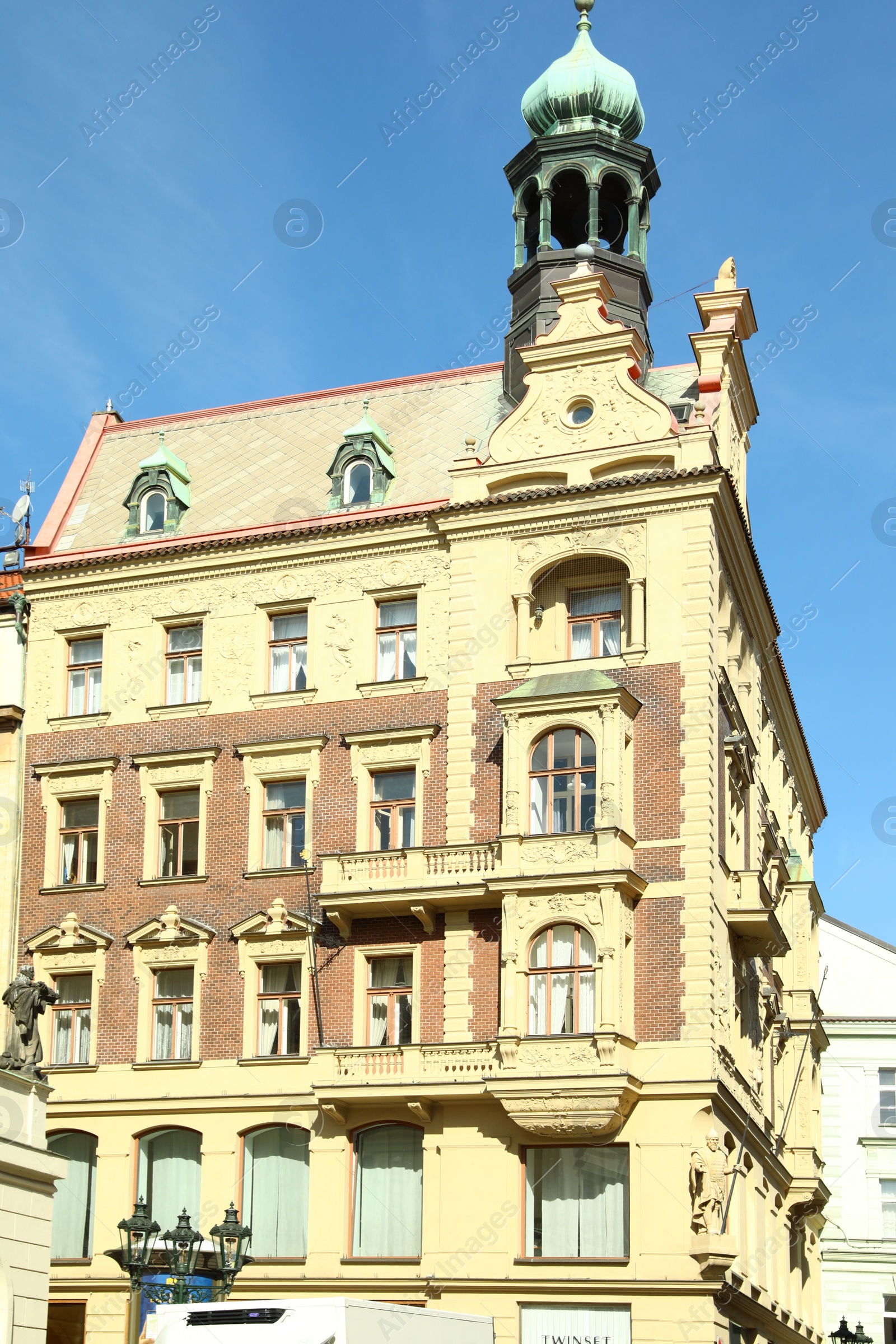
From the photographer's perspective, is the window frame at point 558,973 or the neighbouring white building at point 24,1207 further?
the window frame at point 558,973

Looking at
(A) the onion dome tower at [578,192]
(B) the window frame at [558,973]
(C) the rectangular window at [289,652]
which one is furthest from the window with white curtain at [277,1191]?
(A) the onion dome tower at [578,192]

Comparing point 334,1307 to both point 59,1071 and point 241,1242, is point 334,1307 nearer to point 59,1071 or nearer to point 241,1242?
point 241,1242

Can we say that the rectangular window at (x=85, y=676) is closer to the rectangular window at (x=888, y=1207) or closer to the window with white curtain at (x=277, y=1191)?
the window with white curtain at (x=277, y=1191)

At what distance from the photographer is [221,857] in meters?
41.5

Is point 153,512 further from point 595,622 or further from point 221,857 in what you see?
point 595,622

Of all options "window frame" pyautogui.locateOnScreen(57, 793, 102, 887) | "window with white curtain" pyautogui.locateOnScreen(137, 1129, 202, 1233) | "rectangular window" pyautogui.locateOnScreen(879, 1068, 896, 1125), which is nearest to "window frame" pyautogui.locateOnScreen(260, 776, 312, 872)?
"window frame" pyautogui.locateOnScreen(57, 793, 102, 887)

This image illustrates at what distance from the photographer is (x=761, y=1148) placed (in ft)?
140

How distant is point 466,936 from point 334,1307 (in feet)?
48.1

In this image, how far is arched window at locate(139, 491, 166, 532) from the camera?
150ft

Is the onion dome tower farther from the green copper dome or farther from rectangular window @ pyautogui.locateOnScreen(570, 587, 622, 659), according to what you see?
rectangular window @ pyautogui.locateOnScreen(570, 587, 622, 659)

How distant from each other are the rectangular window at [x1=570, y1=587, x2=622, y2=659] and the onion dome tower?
781cm

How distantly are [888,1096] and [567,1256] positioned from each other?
36213 millimetres

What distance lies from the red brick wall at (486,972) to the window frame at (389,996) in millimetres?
1544

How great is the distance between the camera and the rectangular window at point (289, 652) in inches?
1672
